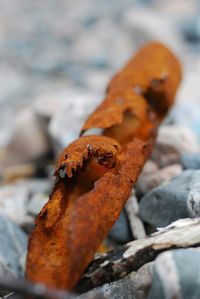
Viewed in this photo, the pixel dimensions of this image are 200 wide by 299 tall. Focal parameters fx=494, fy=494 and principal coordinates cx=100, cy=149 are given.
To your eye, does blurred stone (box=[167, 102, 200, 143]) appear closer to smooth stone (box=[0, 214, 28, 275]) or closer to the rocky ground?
the rocky ground

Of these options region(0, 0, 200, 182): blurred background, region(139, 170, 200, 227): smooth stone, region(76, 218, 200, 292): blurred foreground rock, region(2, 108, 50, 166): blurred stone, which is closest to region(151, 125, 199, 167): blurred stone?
region(0, 0, 200, 182): blurred background

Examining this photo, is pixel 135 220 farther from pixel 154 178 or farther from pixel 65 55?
pixel 65 55

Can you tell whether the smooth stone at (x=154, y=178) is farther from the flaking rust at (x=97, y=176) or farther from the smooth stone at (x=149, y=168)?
the flaking rust at (x=97, y=176)

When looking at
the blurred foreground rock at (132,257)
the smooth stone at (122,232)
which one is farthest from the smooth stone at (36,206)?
the blurred foreground rock at (132,257)

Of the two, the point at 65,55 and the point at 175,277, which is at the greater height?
the point at 65,55

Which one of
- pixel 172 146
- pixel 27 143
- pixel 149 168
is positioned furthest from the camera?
pixel 27 143

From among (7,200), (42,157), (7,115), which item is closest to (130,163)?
(7,200)

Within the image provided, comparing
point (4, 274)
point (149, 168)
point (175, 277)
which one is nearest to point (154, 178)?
point (149, 168)

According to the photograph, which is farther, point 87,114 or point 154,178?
point 87,114
